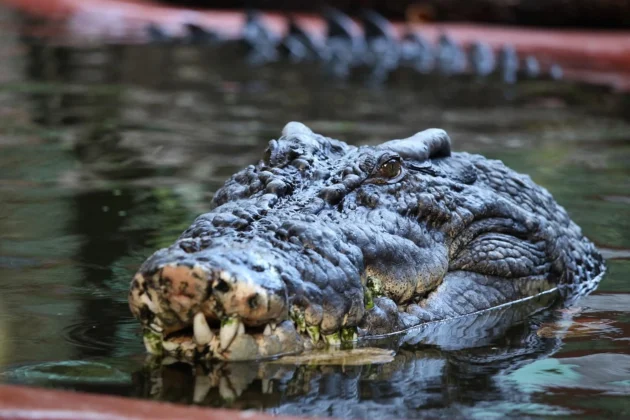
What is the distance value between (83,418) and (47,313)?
1557 mm

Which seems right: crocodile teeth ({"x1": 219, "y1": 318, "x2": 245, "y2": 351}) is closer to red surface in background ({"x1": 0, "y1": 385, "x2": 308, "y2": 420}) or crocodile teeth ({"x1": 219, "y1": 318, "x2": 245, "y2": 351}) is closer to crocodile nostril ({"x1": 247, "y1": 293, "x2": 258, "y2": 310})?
crocodile nostril ({"x1": 247, "y1": 293, "x2": 258, "y2": 310})

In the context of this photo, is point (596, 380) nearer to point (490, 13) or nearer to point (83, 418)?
point (83, 418)

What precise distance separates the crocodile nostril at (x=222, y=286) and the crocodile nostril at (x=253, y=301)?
0.07 metres

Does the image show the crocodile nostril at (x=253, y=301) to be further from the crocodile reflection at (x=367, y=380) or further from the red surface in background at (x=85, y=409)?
the red surface in background at (x=85, y=409)

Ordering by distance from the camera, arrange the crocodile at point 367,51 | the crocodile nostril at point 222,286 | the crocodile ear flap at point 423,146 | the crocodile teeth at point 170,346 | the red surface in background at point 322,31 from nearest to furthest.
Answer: the crocodile nostril at point 222,286
the crocodile teeth at point 170,346
the crocodile ear flap at point 423,146
the crocodile at point 367,51
the red surface in background at point 322,31

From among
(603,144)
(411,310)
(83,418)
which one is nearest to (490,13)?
(603,144)

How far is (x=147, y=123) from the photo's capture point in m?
9.59

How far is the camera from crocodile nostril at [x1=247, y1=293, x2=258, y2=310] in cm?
309

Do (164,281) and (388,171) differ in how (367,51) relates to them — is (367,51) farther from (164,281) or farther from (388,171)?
(164,281)

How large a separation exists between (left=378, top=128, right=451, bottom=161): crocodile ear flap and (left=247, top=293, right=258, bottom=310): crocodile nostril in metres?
1.22

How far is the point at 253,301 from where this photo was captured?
122 inches

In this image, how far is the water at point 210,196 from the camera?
3242mm

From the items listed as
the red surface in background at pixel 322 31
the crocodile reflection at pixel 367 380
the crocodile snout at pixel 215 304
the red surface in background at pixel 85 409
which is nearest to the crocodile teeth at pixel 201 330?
the crocodile snout at pixel 215 304

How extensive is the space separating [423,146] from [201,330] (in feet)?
4.87
